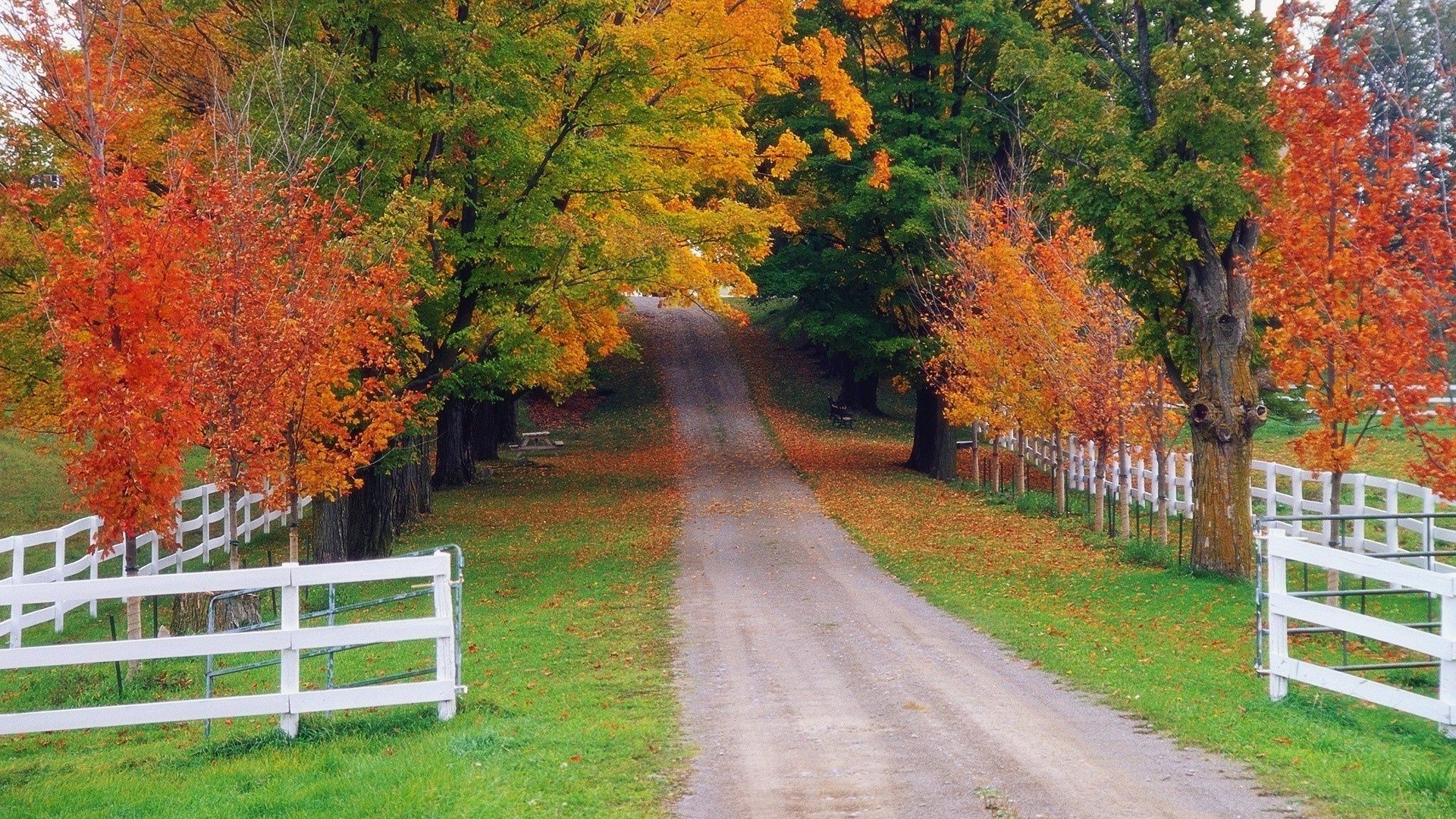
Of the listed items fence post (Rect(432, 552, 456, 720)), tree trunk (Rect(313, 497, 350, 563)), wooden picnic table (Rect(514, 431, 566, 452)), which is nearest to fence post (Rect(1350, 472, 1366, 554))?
fence post (Rect(432, 552, 456, 720))

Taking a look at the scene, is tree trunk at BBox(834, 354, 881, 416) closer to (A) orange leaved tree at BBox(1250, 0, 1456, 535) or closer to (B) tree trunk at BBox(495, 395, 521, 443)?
(B) tree trunk at BBox(495, 395, 521, 443)

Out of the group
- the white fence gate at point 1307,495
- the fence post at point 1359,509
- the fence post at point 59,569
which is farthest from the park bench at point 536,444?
the fence post at point 1359,509

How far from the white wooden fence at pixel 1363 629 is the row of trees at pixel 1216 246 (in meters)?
5.14

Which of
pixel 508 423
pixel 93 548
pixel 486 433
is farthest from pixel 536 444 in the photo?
pixel 93 548

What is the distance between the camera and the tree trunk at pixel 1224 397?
52.4 feet

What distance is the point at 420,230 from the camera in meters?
16.2

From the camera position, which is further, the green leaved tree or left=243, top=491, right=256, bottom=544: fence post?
left=243, top=491, right=256, bottom=544: fence post

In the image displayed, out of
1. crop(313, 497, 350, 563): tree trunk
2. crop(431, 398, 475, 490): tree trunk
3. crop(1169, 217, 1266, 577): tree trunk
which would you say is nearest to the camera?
crop(1169, 217, 1266, 577): tree trunk

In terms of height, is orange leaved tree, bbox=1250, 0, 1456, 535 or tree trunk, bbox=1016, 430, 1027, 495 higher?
orange leaved tree, bbox=1250, 0, 1456, 535

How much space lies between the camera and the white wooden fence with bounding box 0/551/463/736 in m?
8.19

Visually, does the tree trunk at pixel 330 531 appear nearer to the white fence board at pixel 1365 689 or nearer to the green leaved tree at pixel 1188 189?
the green leaved tree at pixel 1188 189

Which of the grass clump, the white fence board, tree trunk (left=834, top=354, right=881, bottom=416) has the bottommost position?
the grass clump

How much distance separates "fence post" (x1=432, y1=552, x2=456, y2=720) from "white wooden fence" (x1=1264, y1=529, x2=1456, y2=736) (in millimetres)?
5878

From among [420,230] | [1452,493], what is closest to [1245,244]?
[1452,493]
